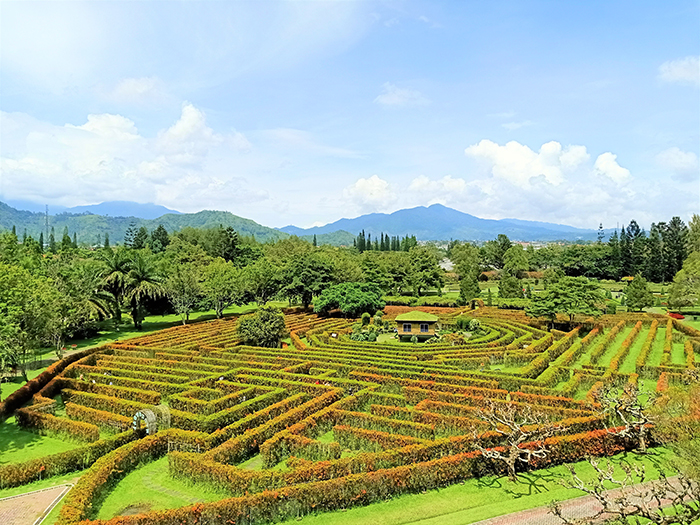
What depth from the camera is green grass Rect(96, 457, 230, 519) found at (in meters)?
16.0

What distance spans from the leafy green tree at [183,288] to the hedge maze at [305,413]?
1282 centimetres

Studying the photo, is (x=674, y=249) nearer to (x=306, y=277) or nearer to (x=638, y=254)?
(x=638, y=254)

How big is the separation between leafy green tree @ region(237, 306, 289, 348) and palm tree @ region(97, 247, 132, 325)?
2017 cm

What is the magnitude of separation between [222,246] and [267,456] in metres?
101

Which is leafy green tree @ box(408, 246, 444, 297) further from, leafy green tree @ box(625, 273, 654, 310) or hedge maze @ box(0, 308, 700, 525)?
hedge maze @ box(0, 308, 700, 525)

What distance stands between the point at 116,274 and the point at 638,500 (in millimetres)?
54284

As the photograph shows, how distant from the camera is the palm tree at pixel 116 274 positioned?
5260 centimetres

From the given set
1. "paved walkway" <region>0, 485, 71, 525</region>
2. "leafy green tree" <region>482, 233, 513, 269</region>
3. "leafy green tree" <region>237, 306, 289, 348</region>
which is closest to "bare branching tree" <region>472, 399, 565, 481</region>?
"paved walkway" <region>0, 485, 71, 525</region>

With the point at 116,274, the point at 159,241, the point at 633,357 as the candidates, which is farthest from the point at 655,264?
the point at 159,241

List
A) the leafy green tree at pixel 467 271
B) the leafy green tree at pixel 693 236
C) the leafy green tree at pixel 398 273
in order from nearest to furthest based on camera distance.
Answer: the leafy green tree at pixel 467 271, the leafy green tree at pixel 398 273, the leafy green tree at pixel 693 236

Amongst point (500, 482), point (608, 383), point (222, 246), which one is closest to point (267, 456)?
point (500, 482)

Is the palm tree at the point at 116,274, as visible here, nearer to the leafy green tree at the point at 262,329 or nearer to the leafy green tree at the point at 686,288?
the leafy green tree at the point at 262,329

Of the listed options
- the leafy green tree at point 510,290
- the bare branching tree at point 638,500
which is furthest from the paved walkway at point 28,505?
the leafy green tree at point 510,290

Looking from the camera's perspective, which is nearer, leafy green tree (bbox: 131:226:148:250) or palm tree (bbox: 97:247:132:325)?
palm tree (bbox: 97:247:132:325)
